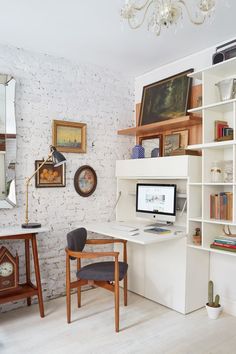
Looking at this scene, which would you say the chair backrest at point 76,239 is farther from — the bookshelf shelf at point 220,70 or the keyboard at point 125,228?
the bookshelf shelf at point 220,70

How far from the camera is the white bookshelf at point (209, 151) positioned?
9.33 feet

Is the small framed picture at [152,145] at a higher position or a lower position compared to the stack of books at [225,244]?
higher

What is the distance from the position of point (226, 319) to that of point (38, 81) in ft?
9.68

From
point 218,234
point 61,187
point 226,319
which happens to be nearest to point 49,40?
point 61,187

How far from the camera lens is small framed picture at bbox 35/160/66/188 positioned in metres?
3.26

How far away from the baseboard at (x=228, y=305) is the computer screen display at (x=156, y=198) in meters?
0.95

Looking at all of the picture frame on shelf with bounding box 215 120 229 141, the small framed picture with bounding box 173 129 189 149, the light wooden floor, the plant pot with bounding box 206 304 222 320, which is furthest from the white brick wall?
the plant pot with bounding box 206 304 222 320

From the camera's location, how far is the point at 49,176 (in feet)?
11.0

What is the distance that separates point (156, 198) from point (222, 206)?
77 cm

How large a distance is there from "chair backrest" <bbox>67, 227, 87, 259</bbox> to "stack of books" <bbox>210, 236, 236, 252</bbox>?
1200 millimetres

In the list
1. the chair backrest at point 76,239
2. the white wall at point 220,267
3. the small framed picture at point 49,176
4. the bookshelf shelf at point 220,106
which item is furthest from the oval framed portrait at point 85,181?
the white wall at point 220,267

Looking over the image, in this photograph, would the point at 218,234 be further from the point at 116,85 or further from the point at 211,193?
the point at 116,85

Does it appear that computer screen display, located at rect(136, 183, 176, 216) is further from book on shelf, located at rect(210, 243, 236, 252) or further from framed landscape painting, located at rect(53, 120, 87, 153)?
framed landscape painting, located at rect(53, 120, 87, 153)

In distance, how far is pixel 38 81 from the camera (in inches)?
129
